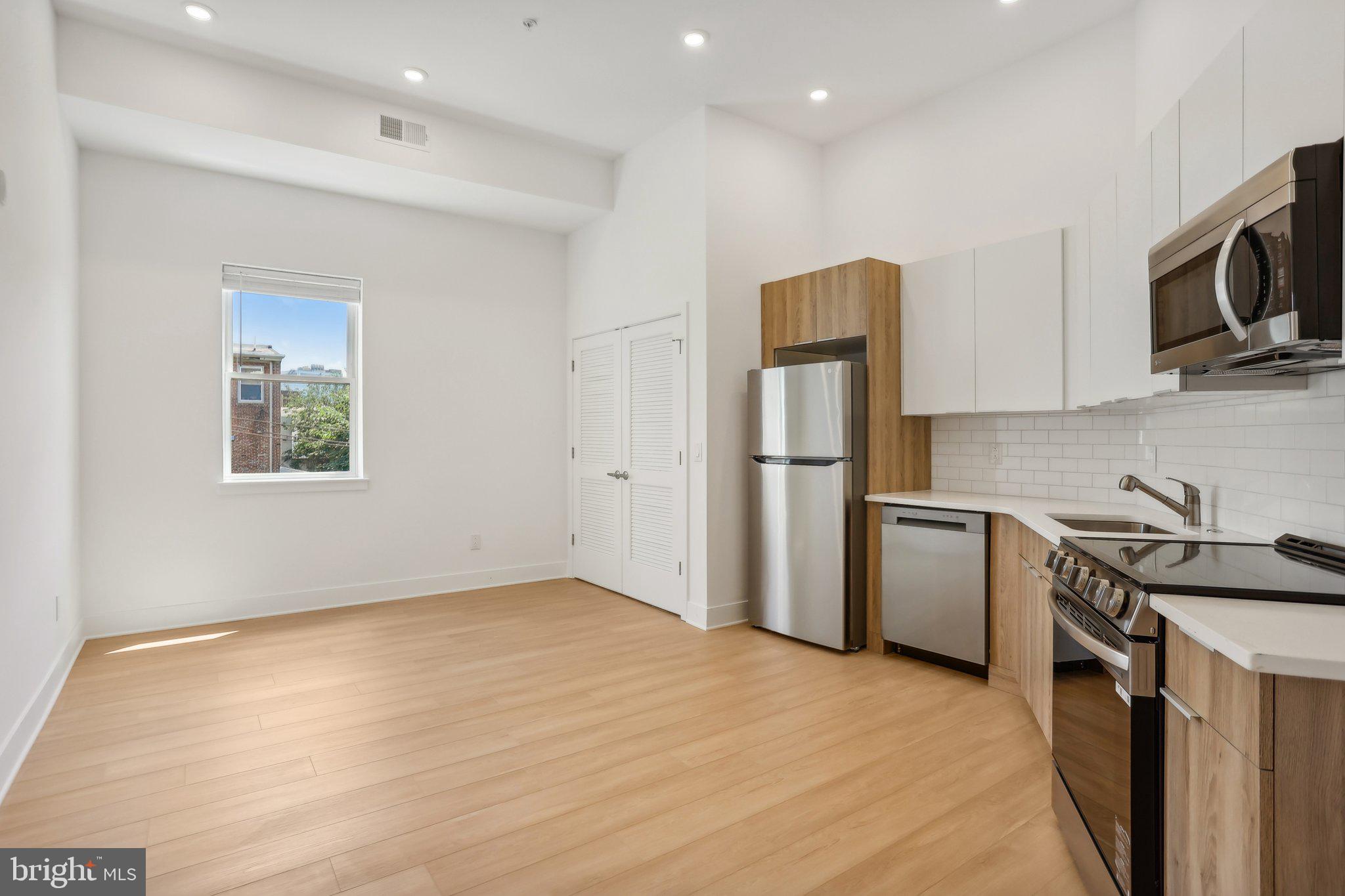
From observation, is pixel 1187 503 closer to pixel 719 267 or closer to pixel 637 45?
pixel 719 267

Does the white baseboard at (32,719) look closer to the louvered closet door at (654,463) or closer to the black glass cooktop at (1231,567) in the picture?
the louvered closet door at (654,463)

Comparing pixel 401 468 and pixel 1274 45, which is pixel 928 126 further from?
pixel 401 468

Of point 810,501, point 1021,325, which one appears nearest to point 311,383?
point 810,501

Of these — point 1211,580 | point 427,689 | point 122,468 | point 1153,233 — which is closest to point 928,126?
point 1153,233

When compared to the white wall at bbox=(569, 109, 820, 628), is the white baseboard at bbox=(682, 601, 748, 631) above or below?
below

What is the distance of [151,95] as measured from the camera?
3.66 metres

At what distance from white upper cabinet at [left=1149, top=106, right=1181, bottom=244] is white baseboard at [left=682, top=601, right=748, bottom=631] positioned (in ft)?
9.80

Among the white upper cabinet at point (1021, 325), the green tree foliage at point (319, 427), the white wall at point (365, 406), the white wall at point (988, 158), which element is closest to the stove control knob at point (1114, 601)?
the white upper cabinet at point (1021, 325)

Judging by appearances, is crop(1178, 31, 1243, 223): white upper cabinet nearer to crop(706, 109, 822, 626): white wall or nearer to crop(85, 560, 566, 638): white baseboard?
crop(706, 109, 822, 626): white wall

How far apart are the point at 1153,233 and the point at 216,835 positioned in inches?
139

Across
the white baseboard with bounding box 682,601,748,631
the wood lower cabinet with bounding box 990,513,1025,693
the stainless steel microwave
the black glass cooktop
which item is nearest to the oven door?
the black glass cooktop

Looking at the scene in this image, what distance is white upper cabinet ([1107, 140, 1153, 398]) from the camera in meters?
2.40

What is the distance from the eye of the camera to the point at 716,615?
4.37m

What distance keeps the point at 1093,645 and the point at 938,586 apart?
6.12 feet
